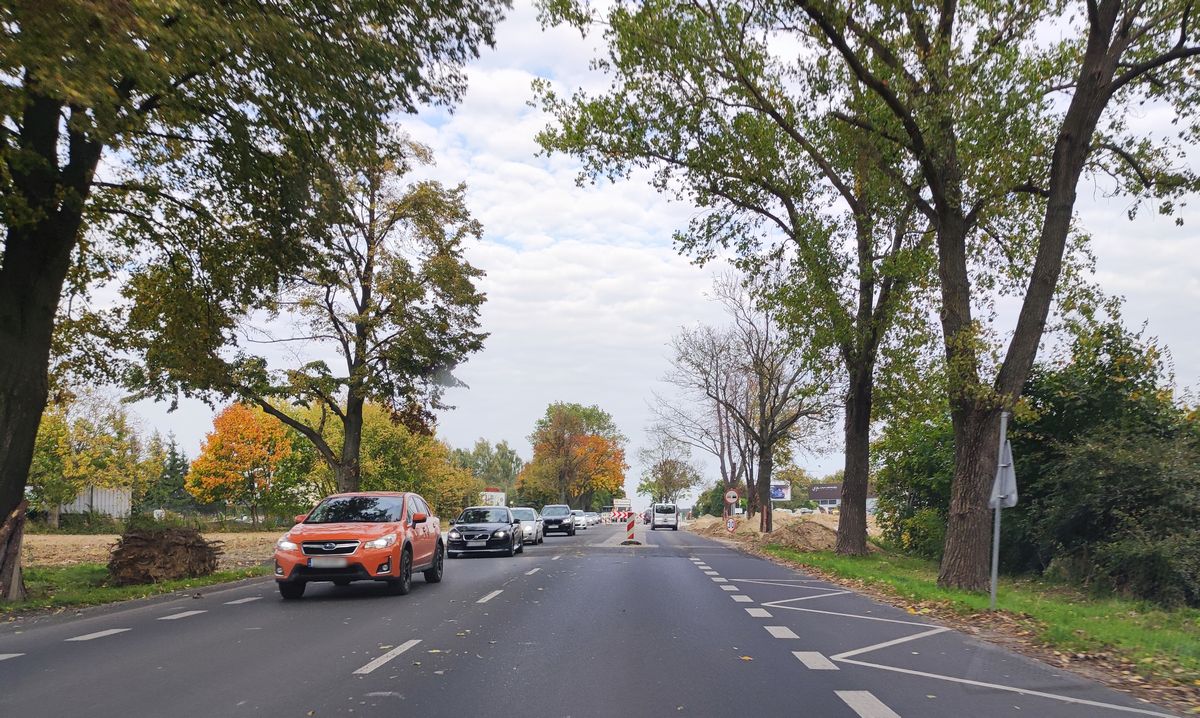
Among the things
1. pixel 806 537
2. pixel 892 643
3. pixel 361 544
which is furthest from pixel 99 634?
pixel 806 537

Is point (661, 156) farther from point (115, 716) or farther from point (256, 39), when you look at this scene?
point (115, 716)

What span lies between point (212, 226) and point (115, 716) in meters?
10.5

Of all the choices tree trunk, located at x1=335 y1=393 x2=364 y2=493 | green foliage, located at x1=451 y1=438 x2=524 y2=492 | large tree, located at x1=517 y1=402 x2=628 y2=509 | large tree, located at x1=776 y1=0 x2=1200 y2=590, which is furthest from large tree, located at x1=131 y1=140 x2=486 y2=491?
green foliage, located at x1=451 y1=438 x2=524 y2=492

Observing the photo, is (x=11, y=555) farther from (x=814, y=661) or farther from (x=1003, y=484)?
(x=1003, y=484)

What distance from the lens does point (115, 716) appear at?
18.7 feet

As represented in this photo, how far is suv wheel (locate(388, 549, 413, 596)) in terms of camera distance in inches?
535

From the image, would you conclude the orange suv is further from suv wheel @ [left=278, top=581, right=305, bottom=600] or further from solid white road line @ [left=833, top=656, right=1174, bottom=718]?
solid white road line @ [left=833, top=656, right=1174, bottom=718]

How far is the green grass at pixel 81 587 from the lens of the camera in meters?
12.5

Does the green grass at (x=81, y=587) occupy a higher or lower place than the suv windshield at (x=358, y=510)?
lower

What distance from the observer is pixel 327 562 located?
12.7 meters

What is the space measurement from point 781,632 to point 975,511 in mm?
5814

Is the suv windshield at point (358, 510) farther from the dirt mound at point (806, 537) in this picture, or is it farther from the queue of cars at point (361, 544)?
the dirt mound at point (806, 537)

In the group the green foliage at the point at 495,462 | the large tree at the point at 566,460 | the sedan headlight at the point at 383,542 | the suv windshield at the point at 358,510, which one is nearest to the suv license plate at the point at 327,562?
the sedan headlight at the point at 383,542

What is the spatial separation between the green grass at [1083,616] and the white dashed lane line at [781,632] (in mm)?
2635
